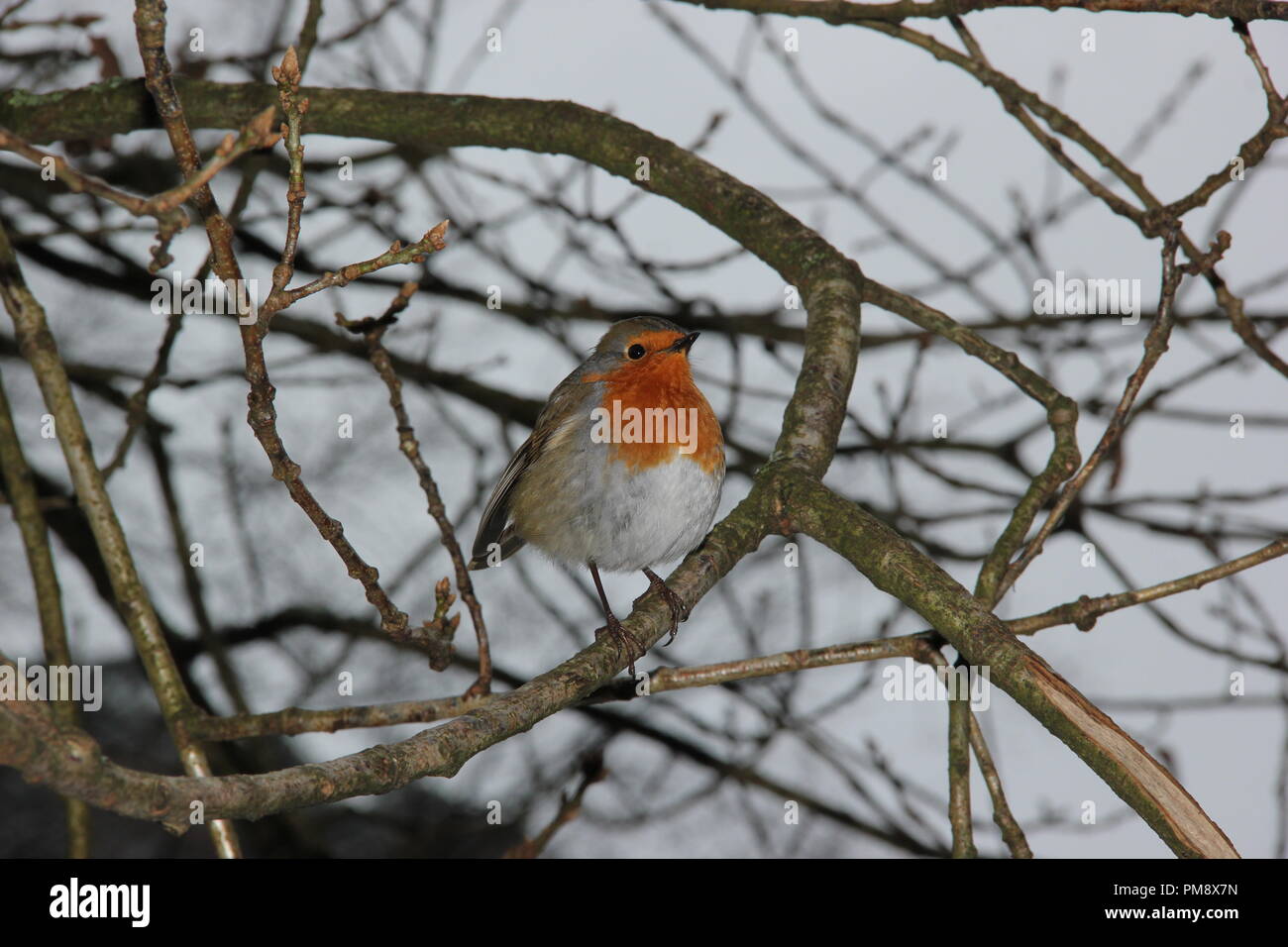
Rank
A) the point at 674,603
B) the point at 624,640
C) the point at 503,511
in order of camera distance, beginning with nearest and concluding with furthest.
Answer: the point at 624,640 → the point at 674,603 → the point at 503,511

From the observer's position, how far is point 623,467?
315 cm

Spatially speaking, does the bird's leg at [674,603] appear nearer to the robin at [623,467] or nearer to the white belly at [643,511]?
the robin at [623,467]

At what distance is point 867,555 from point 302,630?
276 cm

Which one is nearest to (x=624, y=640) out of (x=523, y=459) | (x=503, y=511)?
(x=523, y=459)

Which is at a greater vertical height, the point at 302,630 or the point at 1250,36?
the point at 1250,36

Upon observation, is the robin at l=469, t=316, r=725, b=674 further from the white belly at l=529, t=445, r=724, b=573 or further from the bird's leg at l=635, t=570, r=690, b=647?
the bird's leg at l=635, t=570, r=690, b=647

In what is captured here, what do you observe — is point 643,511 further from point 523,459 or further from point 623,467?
point 523,459

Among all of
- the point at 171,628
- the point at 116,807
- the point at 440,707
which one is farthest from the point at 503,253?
the point at 116,807

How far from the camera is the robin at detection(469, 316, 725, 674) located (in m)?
3.13

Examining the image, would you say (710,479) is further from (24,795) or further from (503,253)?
(24,795)

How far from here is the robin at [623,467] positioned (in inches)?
123

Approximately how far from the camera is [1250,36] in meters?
2.63

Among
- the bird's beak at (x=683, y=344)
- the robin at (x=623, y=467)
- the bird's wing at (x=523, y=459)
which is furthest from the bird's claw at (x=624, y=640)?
the bird's beak at (x=683, y=344)

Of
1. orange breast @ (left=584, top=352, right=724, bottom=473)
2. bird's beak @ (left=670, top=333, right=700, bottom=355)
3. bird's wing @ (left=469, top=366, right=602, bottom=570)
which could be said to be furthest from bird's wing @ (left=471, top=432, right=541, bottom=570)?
bird's beak @ (left=670, top=333, right=700, bottom=355)
